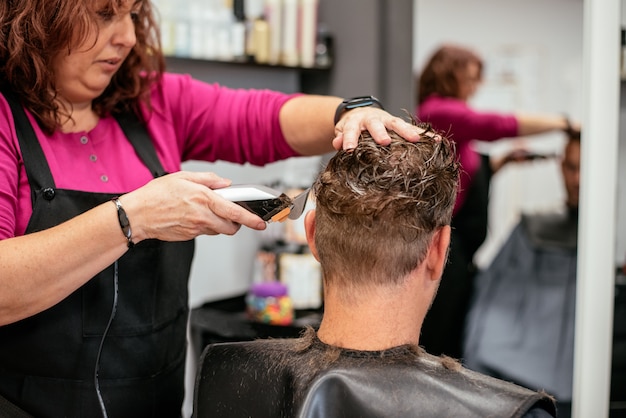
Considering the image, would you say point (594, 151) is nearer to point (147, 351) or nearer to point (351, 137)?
point (351, 137)

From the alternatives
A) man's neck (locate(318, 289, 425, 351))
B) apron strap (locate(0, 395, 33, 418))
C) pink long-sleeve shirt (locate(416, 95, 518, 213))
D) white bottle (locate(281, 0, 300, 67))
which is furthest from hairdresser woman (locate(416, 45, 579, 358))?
apron strap (locate(0, 395, 33, 418))

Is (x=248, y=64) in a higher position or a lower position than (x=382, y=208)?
higher

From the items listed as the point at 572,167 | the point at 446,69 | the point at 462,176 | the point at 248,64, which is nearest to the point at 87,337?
the point at 248,64

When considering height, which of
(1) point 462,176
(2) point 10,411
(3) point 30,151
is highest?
(3) point 30,151

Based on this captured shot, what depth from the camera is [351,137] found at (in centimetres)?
146

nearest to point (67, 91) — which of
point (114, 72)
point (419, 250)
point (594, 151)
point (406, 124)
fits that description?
point (114, 72)

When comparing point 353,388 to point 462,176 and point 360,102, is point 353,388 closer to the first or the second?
point 360,102

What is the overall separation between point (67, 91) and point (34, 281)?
489 millimetres

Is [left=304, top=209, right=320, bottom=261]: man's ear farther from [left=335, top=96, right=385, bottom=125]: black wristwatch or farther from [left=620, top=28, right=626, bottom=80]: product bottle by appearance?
[left=620, top=28, right=626, bottom=80]: product bottle

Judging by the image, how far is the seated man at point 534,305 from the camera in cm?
362

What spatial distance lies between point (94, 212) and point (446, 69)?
2850mm

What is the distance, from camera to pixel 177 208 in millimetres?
1377

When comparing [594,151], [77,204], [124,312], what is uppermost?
[594,151]

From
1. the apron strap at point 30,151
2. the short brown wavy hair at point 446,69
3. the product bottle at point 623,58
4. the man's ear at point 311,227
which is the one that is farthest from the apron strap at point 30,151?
the short brown wavy hair at point 446,69
